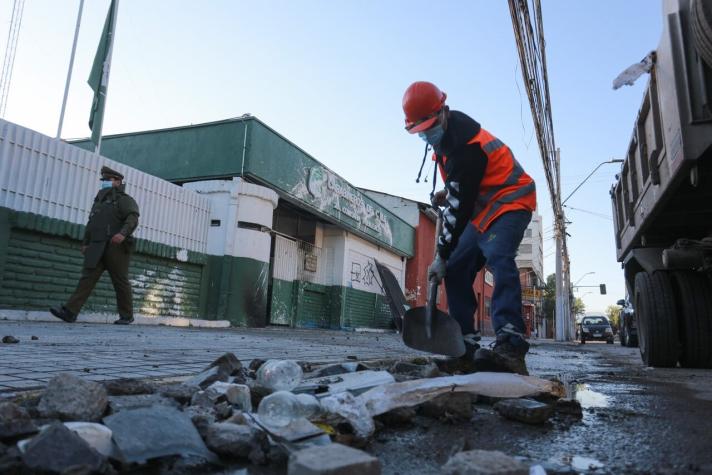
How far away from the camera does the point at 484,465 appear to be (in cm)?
95

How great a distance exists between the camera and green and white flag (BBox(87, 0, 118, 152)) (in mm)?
9820

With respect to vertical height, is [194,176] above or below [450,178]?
above

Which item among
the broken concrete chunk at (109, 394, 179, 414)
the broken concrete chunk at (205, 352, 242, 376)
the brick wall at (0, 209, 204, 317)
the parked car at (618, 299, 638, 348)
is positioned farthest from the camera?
the parked car at (618, 299, 638, 348)

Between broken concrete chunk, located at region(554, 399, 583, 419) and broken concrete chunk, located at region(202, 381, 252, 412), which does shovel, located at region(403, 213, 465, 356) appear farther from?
broken concrete chunk, located at region(202, 381, 252, 412)

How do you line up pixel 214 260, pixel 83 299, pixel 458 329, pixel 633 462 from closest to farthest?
1. pixel 633 462
2. pixel 458 329
3. pixel 83 299
4. pixel 214 260

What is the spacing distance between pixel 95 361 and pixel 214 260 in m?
8.19

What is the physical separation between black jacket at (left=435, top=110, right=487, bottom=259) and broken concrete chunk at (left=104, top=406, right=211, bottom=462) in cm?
196

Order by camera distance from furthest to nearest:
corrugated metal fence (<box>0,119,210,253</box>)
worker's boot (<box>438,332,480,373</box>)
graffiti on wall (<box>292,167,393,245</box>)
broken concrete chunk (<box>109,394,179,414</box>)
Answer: graffiti on wall (<box>292,167,393,245</box>) < corrugated metal fence (<box>0,119,210,253</box>) < worker's boot (<box>438,332,480,373</box>) < broken concrete chunk (<box>109,394,179,414</box>)

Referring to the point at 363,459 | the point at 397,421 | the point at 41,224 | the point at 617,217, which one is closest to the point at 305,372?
the point at 397,421

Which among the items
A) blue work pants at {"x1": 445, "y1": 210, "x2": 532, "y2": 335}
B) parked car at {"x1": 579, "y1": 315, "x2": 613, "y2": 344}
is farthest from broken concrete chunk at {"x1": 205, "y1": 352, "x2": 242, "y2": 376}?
parked car at {"x1": 579, "y1": 315, "x2": 613, "y2": 344}

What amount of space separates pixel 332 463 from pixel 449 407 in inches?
34.0

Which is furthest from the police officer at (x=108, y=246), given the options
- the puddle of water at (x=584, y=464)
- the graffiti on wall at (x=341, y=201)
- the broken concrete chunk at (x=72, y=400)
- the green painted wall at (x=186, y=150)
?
the puddle of water at (x=584, y=464)

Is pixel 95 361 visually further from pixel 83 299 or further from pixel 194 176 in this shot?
pixel 194 176

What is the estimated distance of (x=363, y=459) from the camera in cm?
96
